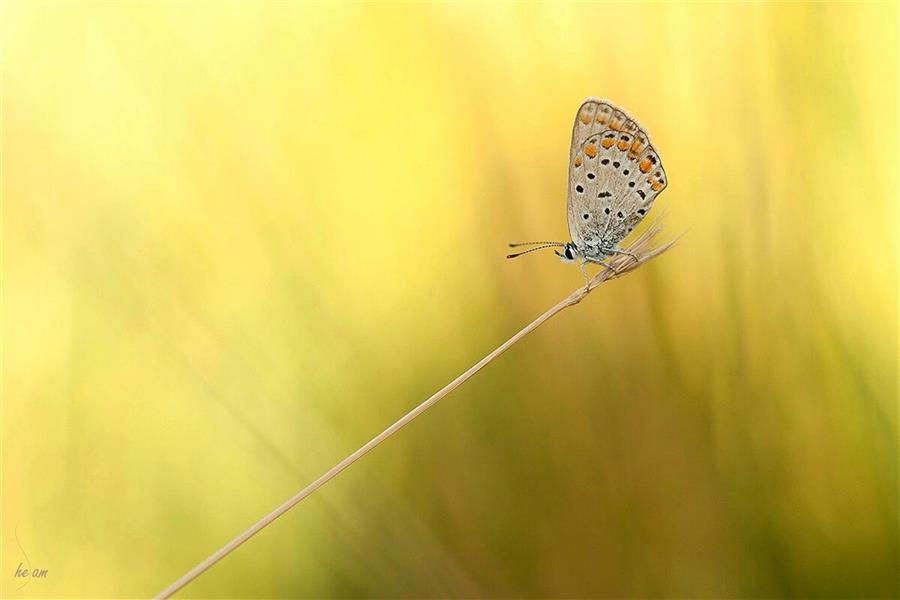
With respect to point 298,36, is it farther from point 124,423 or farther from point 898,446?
point 898,446

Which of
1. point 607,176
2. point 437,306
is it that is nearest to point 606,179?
point 607,176

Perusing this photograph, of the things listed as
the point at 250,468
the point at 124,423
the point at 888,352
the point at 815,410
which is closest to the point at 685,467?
the point at 815,410

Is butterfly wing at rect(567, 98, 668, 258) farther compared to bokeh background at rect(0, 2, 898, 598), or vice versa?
bokeh background at rect(0, 2, 898, 598)

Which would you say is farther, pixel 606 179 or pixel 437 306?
pixel 437 306

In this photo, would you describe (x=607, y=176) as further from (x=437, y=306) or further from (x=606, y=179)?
(x=437, y=306)

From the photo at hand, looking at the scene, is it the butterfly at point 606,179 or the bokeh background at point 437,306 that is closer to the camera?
the butterfly at point 606,179
